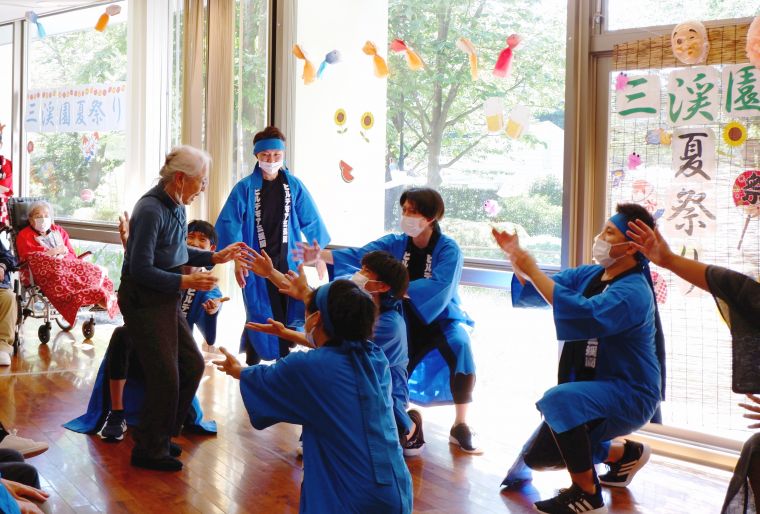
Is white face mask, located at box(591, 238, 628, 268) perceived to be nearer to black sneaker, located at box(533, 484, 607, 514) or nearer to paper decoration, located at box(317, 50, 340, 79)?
black sneaker, located at box(533, 484, 607, 514)

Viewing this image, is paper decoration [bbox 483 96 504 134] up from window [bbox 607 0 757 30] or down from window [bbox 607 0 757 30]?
down

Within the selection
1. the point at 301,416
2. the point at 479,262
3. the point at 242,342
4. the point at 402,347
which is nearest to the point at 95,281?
the point at 242,342

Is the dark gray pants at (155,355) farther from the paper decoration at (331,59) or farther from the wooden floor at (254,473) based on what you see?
the paper decoration at (331,59)

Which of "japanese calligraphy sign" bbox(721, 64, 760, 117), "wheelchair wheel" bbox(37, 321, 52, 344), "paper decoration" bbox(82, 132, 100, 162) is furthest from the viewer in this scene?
"paper decoration" bbox(82, 132, 100, 162)

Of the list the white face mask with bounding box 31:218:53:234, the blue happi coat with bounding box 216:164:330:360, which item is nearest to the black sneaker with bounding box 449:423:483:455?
the blue happi coat with bounding box 216:164:330:360

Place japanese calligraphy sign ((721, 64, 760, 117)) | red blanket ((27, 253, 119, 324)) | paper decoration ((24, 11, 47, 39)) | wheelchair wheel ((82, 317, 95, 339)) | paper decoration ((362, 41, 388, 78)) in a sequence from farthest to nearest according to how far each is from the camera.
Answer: paper decoration ((24, 11, 47, 39))
wheelchair wheel ((82, 317, 95, 339))
red blanket ((27, 253, 119, 324))
paper decoration ((362, 41, 388, 78))
japanese calligraphy sign ((721, 64, 760, 117))

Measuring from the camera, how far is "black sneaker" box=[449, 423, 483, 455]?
3.96 m

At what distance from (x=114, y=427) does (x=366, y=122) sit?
2.59 meters

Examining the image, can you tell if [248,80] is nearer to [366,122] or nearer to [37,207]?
[366,122]

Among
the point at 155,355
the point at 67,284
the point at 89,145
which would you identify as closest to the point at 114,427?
the point at 155,355

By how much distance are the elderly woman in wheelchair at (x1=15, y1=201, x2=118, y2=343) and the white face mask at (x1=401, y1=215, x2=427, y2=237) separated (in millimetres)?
2857

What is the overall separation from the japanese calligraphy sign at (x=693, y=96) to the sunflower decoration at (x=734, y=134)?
0.24 feet

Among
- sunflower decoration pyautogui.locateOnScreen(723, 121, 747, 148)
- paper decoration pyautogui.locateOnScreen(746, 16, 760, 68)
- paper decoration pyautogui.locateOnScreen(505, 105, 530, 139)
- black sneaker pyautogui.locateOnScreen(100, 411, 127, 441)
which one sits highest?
paper decoration pyautogui.locateOnScreen(746, 16, 760, 68)

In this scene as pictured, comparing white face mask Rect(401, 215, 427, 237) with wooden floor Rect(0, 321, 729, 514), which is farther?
white face mask Rect(401, 215, 427, 237)
